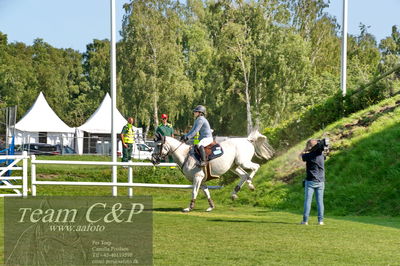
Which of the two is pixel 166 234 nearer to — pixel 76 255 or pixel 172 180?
pixel 76 255

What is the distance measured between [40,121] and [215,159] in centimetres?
4259

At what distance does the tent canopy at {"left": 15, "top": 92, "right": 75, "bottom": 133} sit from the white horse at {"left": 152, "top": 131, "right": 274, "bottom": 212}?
40.4m

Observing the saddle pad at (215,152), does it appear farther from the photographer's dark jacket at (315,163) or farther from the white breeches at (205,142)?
the photographer's dark jacket at (315,163)

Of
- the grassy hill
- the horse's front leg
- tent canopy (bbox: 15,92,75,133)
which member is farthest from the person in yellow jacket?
tent canopy (bbox: 15,92,75,133)

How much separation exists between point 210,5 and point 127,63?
1077 cm

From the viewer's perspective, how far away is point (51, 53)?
114 m

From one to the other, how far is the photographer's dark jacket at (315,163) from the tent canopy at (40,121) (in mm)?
45175

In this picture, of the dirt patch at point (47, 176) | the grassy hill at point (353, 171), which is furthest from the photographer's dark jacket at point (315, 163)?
the dirt patch at point (47, 176)

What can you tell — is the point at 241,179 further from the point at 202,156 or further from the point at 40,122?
the point at 40,122

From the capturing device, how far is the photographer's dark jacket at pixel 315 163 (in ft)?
47.0

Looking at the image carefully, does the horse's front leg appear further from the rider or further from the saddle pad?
the saddle pad

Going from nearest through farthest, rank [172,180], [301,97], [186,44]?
[172,180]
[301,97]
[186,44]

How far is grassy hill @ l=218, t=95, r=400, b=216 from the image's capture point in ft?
62.5

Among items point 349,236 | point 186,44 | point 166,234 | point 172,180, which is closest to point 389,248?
point 349,236
